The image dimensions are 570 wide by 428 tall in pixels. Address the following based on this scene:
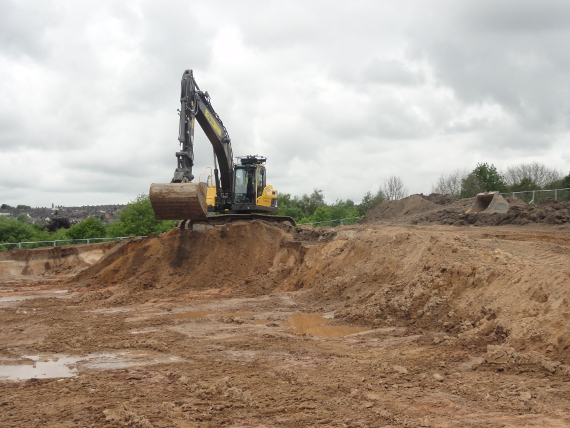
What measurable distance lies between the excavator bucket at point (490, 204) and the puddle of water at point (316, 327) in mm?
13689

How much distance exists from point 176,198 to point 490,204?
553 inches

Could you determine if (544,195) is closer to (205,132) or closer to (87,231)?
(205,132)

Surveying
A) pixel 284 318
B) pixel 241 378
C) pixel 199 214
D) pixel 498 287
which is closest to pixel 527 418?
pixel 241 378

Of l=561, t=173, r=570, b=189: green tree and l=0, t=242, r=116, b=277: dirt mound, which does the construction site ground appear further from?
l=561, t=173, r=570, b=189: green tree

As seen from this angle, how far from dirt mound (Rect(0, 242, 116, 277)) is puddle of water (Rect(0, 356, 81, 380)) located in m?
18.0

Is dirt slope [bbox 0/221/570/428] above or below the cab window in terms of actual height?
below

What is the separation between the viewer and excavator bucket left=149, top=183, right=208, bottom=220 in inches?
578

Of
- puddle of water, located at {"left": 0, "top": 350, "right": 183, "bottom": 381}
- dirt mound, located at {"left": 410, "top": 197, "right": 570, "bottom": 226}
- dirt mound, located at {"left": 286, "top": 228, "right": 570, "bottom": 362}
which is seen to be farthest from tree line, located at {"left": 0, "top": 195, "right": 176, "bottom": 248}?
puddle of water, located at {"left": 0, "top": 350, "right": 183, "bottom": 381}

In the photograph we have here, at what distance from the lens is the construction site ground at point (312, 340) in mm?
5188

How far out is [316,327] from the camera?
33.2 feet

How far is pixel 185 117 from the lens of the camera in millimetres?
16188

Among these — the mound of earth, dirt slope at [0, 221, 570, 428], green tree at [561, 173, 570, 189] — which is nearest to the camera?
dirt slope at [0, 221, 570, 428]

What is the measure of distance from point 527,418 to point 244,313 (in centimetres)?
775

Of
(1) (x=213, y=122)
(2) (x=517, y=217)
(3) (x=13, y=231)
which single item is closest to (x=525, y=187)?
(2) (x=517, y=217)
